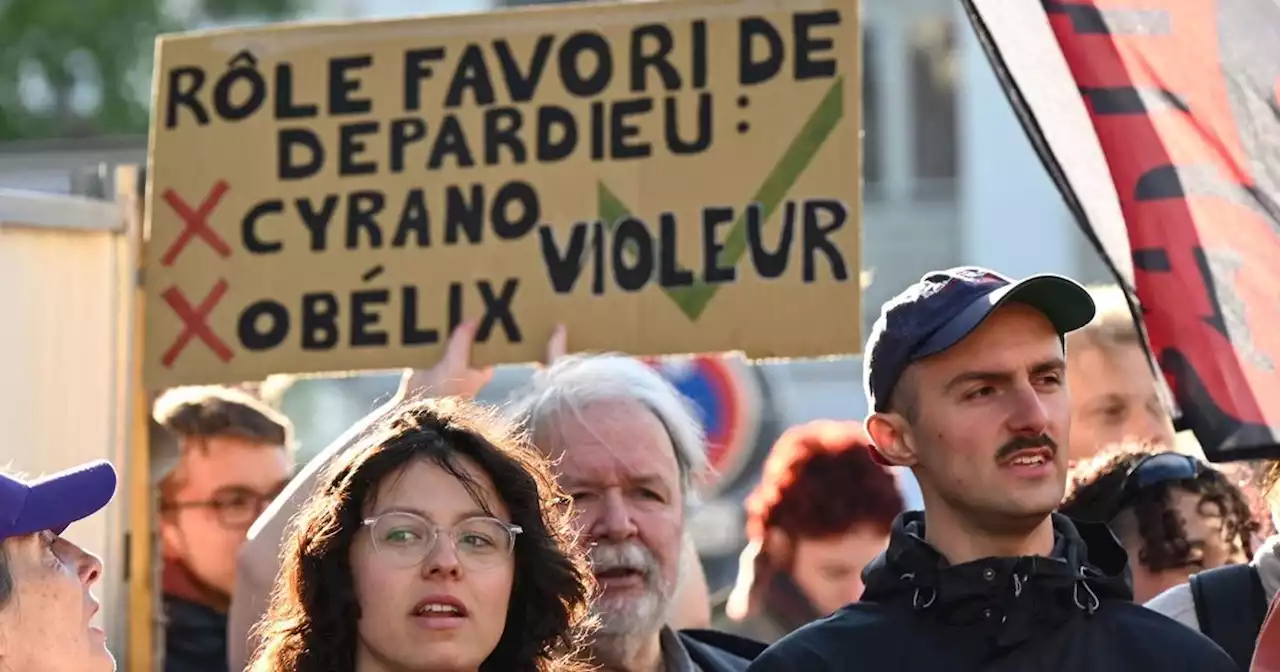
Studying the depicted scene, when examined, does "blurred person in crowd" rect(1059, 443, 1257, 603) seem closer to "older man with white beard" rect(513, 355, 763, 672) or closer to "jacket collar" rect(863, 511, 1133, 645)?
"older man with white beard" rect(513, 355, 763, 672)

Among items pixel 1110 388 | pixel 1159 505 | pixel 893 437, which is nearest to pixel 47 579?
pixel 893 437

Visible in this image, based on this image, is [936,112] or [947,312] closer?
[947,312]

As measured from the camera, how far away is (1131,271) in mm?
3742

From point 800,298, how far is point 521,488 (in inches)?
56.6

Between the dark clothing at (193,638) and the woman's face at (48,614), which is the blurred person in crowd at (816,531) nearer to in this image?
the dark clothing at (193,638)

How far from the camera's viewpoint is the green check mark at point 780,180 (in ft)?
16.6

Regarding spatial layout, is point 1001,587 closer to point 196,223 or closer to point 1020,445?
point 1020,445

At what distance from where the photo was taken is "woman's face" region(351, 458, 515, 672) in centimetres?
351

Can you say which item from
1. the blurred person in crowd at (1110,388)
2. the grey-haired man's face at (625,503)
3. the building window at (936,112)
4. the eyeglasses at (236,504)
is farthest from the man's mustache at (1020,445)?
the building window at (936,112)

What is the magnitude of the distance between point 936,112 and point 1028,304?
69.6 feet

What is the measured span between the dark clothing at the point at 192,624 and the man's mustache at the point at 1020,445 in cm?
246

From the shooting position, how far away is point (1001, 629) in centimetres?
330

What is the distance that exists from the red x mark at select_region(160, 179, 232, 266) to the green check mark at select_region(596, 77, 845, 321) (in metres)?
0.99

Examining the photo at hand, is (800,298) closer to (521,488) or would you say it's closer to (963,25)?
(521,488)
